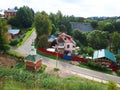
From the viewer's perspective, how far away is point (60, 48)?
123 feet

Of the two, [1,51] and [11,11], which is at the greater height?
[11,11]

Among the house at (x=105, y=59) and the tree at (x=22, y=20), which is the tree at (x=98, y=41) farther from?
A: the tree at (x=22, y=20)

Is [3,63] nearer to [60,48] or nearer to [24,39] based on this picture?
[60,48]

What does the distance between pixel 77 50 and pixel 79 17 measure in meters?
43.2

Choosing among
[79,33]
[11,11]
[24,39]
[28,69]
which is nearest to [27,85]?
[28,69]

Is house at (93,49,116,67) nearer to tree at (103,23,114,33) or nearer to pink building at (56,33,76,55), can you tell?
pink building at (56,33,76,55)

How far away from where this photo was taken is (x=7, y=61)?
2939 centimetres

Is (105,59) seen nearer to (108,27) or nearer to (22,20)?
(108,27)

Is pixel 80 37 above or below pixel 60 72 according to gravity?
above

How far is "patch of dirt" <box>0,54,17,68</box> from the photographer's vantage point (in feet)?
92.2

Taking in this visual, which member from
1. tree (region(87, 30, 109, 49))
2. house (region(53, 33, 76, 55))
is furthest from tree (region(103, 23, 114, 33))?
house (region(53, 33, 76, 55))

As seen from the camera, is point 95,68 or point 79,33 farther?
point 79,33

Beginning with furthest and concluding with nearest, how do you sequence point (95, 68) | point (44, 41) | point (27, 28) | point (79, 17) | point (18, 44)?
1. point (79, 17)
2. point (27, 28)
3. point (18, 44)
4. point (44, 41)
5. point (95, 68)

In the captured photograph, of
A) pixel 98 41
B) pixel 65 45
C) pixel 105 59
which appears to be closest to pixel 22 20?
pixel 98 41
